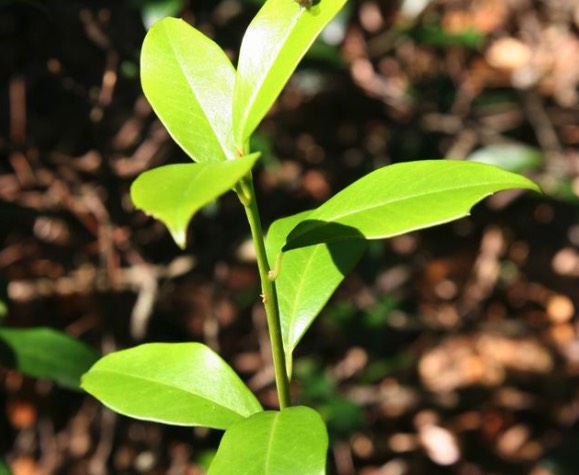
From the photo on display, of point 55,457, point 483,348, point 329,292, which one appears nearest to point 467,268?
point 483,348

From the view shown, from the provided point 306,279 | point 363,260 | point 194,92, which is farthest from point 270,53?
point 363,260

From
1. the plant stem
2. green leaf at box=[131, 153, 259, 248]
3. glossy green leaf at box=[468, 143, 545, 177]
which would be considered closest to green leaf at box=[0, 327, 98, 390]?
the plant stem

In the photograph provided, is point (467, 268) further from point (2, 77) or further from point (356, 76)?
point (2, 77)

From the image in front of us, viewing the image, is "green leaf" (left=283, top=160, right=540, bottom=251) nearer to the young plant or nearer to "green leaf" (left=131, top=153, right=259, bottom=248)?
the young plant

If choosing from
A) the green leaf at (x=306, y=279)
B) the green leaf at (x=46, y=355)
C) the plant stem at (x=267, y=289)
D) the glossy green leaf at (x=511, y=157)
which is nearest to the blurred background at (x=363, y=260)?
the glossy green leaf at (x=511, y=157)

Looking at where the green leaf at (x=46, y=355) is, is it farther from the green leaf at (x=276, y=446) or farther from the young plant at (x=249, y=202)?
the green leaf at (x=276, y=446)
